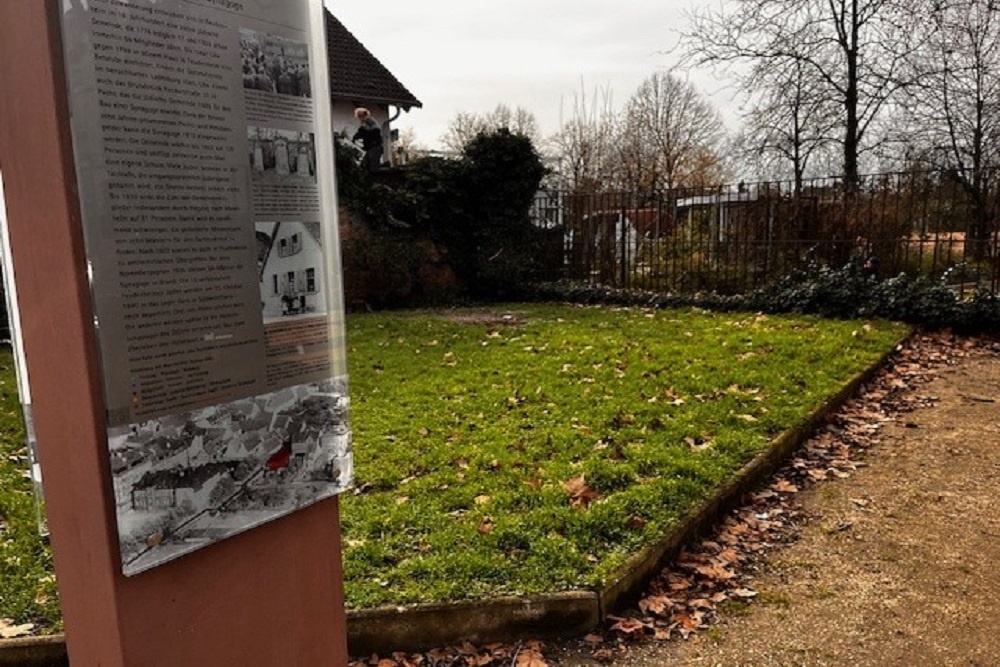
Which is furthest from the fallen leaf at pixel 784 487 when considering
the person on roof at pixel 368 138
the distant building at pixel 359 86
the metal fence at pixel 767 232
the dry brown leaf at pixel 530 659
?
the distant building at pixel 359 86

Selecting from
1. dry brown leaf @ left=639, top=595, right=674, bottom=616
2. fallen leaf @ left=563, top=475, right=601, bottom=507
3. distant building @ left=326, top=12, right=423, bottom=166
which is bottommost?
dry brown leaf @ left=639, top=595, right=674, bottom=616

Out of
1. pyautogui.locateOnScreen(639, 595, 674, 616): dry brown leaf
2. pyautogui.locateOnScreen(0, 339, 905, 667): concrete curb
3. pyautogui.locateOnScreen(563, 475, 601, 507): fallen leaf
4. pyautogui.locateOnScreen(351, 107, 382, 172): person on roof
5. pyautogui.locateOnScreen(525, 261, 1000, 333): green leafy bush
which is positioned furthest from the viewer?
pyautogui.locateOnScreen(351, 107, 382, 172): person on roof

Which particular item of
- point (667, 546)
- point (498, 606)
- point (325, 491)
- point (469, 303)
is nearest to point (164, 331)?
point (325, 491)

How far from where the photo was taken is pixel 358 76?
69.1 feet

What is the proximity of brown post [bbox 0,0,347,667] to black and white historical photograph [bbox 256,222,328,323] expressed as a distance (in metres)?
0.45

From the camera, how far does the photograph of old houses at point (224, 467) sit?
1.67 meters

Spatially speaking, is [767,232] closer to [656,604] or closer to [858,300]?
[858,300]

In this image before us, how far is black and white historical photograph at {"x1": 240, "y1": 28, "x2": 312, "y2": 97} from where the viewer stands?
1806mm

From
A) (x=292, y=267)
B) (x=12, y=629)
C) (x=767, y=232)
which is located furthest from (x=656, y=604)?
(x=767, y=232)

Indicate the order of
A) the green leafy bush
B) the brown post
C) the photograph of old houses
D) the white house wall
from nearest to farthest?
the brown post → the photograph of old houses → the white house wall → the green leafy bush

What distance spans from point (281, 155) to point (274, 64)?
237mm

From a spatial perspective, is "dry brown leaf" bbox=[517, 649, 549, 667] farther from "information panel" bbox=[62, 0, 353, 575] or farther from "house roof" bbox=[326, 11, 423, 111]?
"house roof" bbox=[326, 11, 423, 111]

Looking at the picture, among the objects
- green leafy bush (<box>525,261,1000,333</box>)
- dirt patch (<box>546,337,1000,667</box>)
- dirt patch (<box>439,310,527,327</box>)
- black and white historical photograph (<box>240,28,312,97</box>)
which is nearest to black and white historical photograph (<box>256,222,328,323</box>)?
black and white historical photograph (<box>240,28,312,97</box>)

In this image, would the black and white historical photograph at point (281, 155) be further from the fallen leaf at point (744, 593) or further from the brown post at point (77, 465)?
the fallen leaf at point (744, 593)
